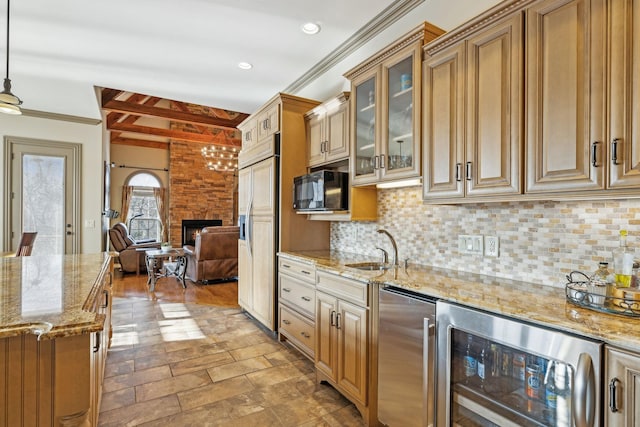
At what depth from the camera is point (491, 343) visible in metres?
1.34

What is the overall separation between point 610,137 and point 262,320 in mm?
3158

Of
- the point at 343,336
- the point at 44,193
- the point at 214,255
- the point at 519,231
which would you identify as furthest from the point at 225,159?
the point at 519,231

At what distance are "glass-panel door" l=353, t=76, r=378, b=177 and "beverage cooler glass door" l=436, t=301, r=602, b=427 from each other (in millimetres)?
1284

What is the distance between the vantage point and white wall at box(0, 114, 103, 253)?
4.88m

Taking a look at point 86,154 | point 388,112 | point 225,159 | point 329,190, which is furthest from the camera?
point 225,159

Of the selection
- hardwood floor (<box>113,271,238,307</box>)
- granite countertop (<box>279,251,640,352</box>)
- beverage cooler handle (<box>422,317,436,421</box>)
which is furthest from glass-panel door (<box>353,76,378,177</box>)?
hardwood floor (<box>113,271,238,307</box>)

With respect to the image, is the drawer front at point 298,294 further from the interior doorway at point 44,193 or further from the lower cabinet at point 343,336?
the interior doorway at point 44,193

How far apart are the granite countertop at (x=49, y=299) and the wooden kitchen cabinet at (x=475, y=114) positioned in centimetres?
173

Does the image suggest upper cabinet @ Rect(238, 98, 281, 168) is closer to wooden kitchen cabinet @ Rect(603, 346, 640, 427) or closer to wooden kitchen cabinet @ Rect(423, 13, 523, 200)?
wooden kitchen cabinet @ Rect(423, 13, 523, 200)

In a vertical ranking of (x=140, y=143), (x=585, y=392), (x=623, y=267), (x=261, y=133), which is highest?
(x=140, y=143)

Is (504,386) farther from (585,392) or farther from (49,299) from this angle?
(49,299)

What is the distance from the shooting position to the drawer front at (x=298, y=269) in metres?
2.55

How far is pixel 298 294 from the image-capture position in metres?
2.75

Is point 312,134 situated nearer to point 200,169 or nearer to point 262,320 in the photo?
point 262,320
